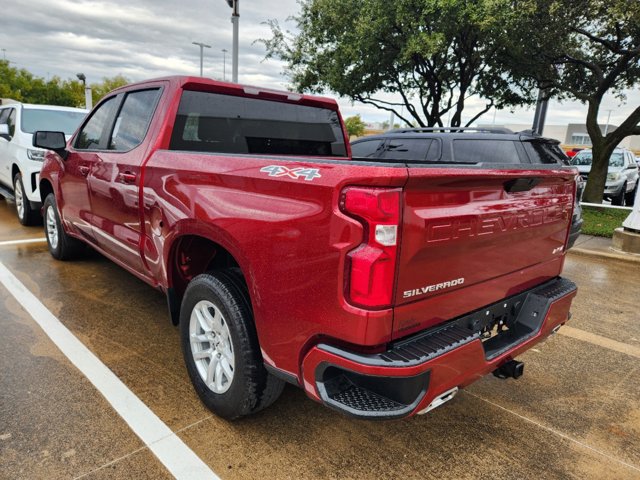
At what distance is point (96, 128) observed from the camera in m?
4.08

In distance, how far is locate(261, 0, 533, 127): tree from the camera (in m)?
10.8

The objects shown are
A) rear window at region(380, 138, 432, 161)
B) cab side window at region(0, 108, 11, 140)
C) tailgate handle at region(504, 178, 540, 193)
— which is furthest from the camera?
cab side window at region(0, 108, 11, 140)

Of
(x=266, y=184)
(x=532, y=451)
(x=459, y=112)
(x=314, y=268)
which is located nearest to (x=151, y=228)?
(x=266, y=184)

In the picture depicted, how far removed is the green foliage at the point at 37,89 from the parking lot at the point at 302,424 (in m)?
51.4

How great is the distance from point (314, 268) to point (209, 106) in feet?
6.17

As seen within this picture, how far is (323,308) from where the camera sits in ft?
6.01

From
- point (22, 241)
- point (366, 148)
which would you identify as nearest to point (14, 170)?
point (22, 241)

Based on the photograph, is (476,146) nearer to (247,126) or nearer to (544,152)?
(544,152)

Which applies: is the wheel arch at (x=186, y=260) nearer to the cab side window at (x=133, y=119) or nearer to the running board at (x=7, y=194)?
the cab side window at (x=133, y=119)

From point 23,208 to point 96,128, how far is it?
12.3 feet

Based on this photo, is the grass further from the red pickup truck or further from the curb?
the red pickup truck

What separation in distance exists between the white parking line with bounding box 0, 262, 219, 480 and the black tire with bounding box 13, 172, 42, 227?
3431 millimetres

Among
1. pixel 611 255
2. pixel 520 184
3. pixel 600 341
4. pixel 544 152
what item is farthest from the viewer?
pixel 611 255

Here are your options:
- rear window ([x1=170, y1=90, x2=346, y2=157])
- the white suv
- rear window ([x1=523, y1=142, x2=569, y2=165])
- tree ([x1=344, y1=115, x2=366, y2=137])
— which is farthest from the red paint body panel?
tree ([x1=344, y1=115, x2=366, y2=137])
